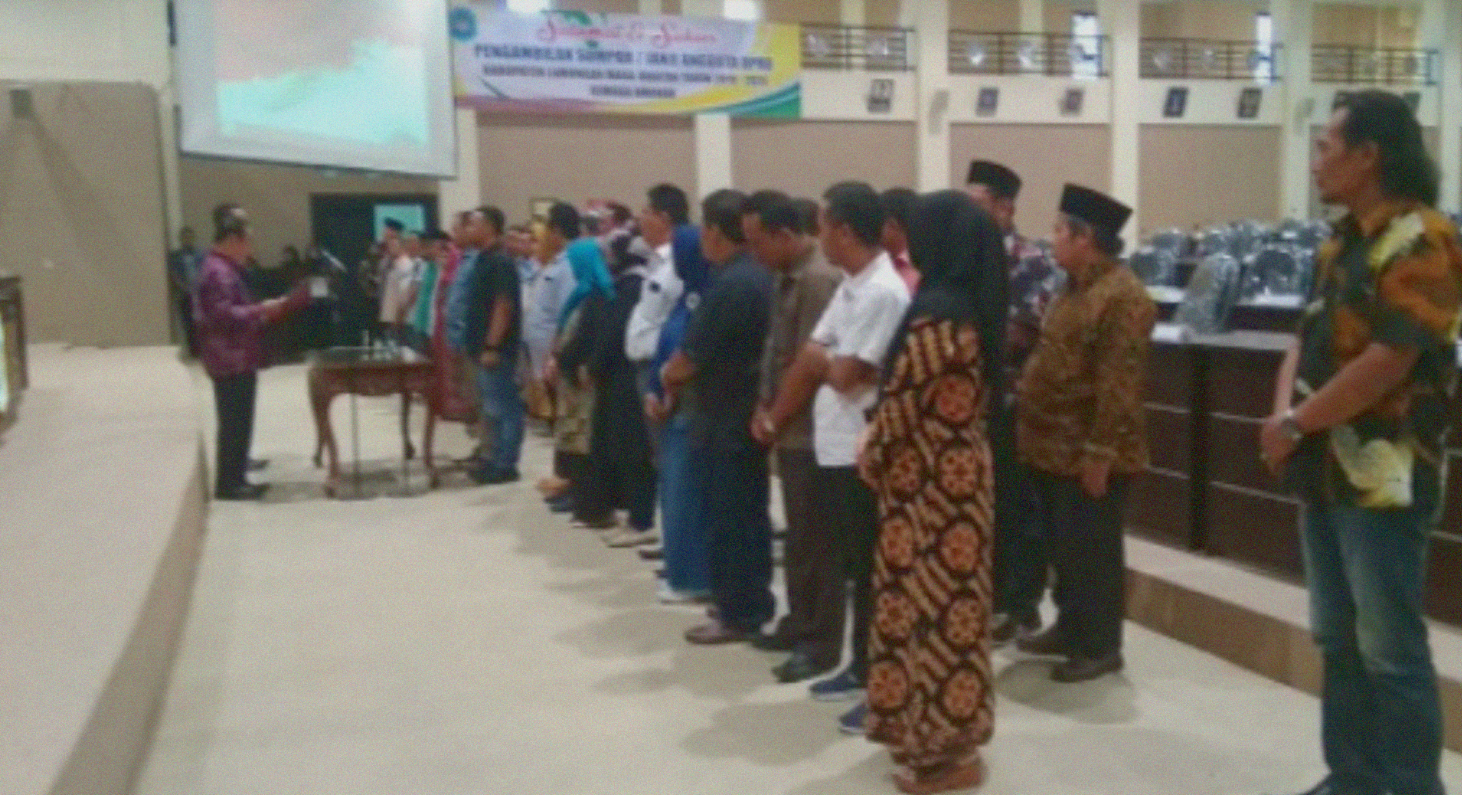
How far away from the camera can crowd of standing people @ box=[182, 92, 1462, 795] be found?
86.7 inches

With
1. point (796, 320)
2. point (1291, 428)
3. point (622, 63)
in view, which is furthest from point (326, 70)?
point (1291, 428)

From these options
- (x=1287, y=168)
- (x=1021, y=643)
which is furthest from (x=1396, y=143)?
(x=1287, y=168)

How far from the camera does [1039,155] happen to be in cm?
1611

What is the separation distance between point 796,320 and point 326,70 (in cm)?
531

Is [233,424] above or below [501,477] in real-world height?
above

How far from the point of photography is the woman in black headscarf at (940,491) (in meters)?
2.54

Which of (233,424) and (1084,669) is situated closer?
(1084,669)

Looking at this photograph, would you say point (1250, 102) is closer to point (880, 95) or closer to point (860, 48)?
point (880, 95)

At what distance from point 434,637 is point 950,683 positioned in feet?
6.21

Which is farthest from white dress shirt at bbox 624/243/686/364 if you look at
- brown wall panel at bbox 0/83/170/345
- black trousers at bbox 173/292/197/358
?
black trousers at bbox 173/292/197/358

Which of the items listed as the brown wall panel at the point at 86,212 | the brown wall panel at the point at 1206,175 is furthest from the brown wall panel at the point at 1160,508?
the brown wall panel at the point at 1206,175

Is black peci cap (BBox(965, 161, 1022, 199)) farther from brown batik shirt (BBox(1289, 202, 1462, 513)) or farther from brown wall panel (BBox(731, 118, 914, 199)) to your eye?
→ brown wall panel (BBox(731, 118, 914, 199))

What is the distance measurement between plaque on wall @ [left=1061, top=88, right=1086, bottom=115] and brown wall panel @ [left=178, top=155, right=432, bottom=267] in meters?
7.55

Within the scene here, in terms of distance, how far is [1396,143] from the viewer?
2178 mm
